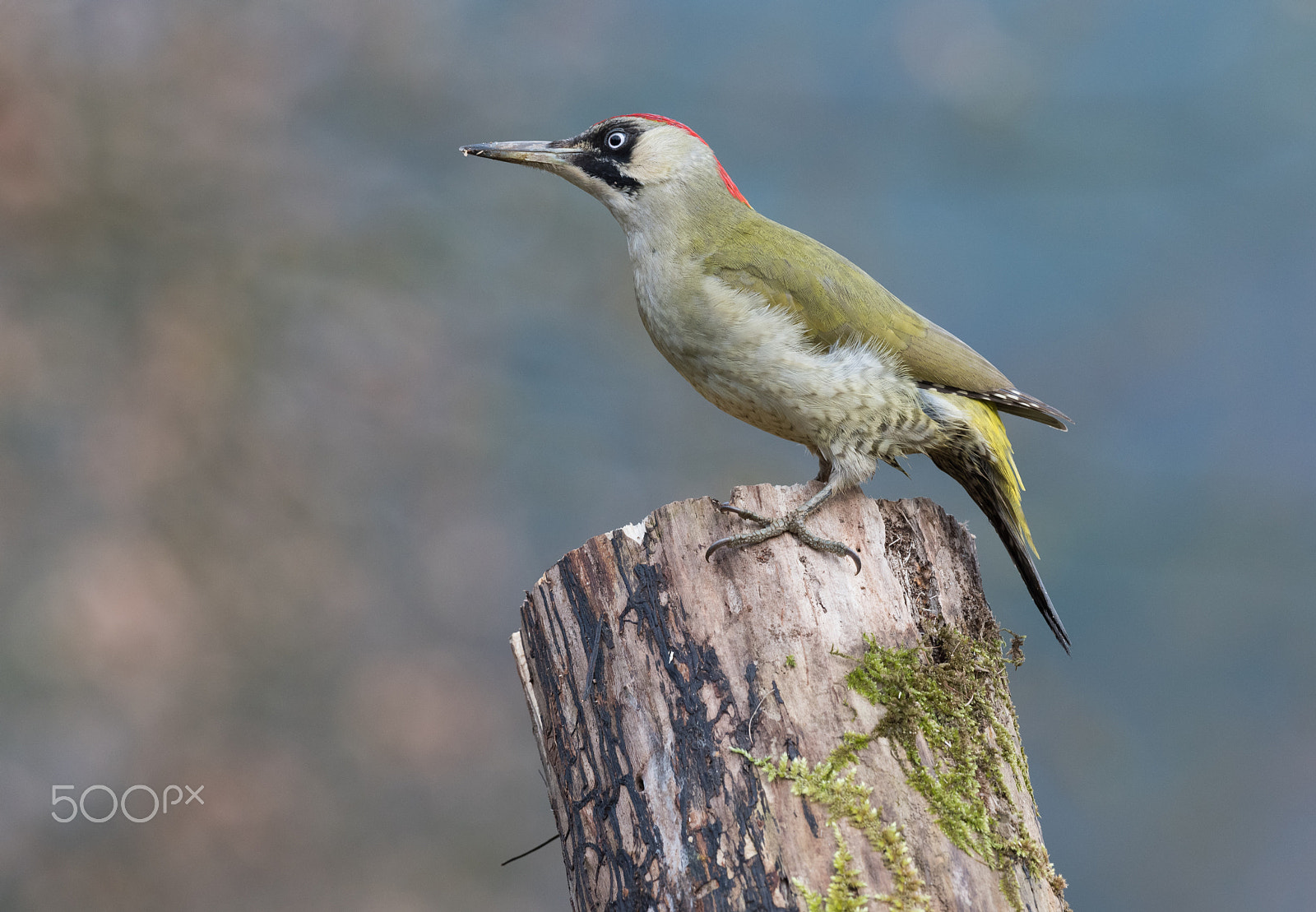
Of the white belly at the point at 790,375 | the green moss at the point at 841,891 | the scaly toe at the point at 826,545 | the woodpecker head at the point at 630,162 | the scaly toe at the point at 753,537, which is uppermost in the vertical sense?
the woodpecker head at the point at 630,162

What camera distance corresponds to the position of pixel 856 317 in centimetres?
316

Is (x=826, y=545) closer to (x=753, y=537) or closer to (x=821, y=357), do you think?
(x=753, y=537)

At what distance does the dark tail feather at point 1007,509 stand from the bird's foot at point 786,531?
2.78ft

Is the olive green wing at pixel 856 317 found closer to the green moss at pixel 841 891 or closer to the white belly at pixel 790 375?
the white belly at pixel 790 375

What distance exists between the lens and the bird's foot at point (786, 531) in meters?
2.57

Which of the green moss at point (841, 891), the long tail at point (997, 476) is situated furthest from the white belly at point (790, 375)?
the green moss at point (841, 891)

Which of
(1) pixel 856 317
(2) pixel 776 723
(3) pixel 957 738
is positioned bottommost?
(3) pixel 957 738

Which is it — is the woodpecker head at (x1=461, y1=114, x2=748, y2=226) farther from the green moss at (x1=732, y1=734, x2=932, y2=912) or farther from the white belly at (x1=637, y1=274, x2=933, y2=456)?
the green moss at (x1=732, y1=734, x2=932, y2=912)

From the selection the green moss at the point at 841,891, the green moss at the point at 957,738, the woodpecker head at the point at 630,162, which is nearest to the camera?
the green moss at the point at 841,891

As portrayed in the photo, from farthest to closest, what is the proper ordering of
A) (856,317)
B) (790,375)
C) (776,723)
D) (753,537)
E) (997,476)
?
1. (997,476)
2. (856,317)
3. (790,375)
4. (753,537)
5. (776,723)

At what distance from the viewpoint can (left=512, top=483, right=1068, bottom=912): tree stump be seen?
2.10 m

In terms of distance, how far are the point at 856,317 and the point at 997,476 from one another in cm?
67

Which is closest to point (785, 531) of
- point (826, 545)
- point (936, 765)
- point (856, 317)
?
point (826, 545)

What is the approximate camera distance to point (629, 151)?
11.8ft
